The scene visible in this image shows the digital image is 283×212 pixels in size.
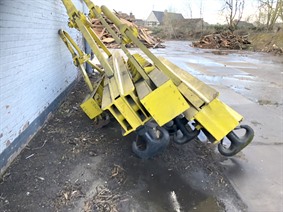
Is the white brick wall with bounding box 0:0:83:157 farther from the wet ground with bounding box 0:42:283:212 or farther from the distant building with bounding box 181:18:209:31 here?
the distant building with bounding box 181:18:209:31

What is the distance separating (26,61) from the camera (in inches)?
137

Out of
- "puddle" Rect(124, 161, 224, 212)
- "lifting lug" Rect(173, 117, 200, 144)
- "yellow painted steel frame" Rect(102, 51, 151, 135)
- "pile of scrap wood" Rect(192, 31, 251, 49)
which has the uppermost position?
"yellow painted steel frame" Rect(102, 51, 151, 135)

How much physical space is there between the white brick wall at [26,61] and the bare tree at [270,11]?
2727 cm

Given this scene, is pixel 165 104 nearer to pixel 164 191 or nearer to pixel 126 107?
pixel 126 107

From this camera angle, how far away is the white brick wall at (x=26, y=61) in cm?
289

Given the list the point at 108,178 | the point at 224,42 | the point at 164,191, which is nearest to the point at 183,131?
the point at 164,191

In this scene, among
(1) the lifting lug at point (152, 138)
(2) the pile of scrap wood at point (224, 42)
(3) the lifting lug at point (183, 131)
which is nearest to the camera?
(1) the lifting lug at point (152, 138)

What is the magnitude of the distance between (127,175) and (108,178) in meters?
0.22

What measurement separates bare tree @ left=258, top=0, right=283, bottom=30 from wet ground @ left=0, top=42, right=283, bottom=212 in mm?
26825

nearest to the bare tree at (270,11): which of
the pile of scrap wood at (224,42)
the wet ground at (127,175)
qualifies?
the pile of scrap wood at (224,42)

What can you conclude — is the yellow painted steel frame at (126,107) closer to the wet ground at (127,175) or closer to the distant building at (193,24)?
the wet ground at (127,175)

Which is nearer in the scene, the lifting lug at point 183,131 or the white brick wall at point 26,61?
the white brick wall at point 26,61

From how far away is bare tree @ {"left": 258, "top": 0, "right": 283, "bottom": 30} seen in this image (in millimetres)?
26703

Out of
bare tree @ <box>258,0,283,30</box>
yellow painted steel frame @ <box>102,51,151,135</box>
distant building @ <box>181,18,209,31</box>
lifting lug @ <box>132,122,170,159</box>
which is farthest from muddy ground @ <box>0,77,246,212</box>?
distant building @ <box>181,18,209,31</box>
